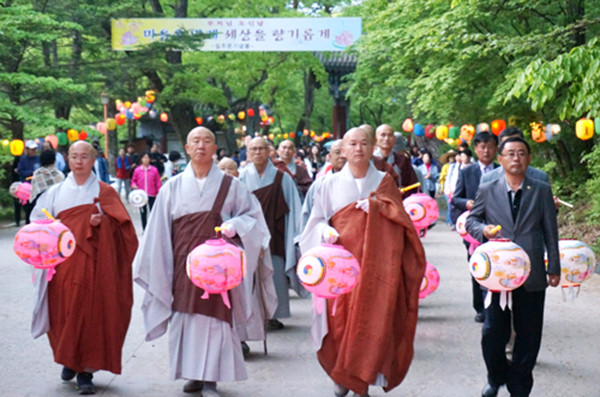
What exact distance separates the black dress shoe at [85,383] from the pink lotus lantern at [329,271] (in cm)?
175

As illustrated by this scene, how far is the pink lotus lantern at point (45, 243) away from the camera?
18.4 ft

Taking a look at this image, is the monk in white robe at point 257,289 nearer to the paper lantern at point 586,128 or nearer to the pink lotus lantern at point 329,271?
the pink lotus lantern at point 329,271

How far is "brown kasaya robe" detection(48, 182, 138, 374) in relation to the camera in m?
5.89

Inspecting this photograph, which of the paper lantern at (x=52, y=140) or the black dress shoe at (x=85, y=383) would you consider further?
the paper lantern at (x=52, y=140)

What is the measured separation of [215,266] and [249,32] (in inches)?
821

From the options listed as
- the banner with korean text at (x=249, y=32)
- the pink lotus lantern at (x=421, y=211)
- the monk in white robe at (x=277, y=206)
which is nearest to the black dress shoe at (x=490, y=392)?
the pink lotus lantern at (x=421, y=211)

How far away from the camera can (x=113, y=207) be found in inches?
244

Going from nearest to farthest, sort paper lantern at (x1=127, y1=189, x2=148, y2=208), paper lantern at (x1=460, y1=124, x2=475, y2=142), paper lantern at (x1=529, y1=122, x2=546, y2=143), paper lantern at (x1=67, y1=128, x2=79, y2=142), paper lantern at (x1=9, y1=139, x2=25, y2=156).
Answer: paper lantern at (x1=127, y1=189, x2=148, y2=208) < paper lantern at (x1=529, y1=122, x2=546, y2=143) < paper lantern at (x1=460, y1=124, x2=475, y2=142) < paper lantern at (x1=9, y1=139, x2=25, y2=156) < paper lantern at (x1=67, y1=128, x2=79, y2=142)

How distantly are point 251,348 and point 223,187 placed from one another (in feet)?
6.26

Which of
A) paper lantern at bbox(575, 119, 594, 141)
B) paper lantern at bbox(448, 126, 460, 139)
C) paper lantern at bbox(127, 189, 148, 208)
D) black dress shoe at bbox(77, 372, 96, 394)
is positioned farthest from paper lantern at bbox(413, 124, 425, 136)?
black dress shoe at bbox(77, 372, 96, 394)

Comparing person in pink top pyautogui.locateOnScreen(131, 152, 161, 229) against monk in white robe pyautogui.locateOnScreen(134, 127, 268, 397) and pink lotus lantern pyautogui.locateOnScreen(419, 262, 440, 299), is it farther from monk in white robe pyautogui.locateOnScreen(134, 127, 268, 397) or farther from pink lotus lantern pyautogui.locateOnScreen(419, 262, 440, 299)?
monk in white robe pyautogui.locateOnScreen(134, 127, 268, 397)

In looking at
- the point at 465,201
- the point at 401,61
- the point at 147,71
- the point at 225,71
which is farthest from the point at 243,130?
the point at 465,201

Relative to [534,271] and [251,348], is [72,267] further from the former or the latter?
[534,271]

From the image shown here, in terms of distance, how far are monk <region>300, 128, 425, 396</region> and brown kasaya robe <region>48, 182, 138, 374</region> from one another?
1.41 meters
